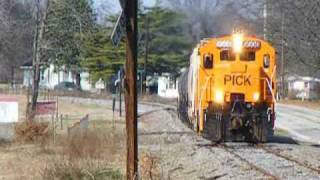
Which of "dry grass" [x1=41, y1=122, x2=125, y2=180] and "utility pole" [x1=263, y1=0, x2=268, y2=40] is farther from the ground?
"utility pole" [x1=263, y1=0, x2=268, y2=40]

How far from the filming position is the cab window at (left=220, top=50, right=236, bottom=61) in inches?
961

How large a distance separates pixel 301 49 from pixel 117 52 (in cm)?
2137

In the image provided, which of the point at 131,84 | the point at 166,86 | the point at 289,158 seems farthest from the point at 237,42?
the point at 166,86

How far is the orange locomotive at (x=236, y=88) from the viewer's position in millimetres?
23891

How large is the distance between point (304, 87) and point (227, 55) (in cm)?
7423

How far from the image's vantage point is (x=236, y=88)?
24125mm

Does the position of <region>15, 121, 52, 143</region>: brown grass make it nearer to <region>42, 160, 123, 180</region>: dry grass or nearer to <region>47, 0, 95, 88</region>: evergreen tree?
<region>42, 160, 123, 180</region>: dry grass

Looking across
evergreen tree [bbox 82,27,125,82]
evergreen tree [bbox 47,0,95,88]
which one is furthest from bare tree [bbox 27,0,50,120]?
evergreen tree [bbox 82,27,125,82]

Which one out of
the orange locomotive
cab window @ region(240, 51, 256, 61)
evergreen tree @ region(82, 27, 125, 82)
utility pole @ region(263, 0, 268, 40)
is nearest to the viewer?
the orange locomotive

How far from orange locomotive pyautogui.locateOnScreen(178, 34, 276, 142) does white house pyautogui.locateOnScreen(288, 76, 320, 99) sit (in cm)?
6215

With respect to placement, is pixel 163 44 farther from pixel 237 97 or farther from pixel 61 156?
pixel 61 156

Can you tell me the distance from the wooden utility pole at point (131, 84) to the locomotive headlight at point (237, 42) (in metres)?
13.8

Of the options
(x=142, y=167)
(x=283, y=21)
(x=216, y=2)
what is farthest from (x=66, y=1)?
(x=283, y=21)

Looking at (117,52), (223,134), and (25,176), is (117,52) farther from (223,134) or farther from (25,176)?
(25,176)
